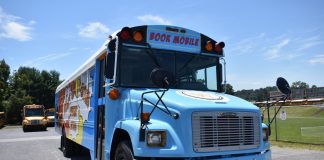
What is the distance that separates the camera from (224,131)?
182 inches

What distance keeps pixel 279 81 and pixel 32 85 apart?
195 ft

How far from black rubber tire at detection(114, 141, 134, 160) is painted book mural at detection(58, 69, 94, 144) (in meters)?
2.14

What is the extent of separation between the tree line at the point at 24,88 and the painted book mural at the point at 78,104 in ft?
151

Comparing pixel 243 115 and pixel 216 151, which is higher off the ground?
pixel 243 115

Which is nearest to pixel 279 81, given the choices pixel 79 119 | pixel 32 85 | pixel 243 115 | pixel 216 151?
pixel 243 115

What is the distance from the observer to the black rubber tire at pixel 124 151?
15.6 feet

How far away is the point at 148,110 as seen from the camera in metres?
4.98

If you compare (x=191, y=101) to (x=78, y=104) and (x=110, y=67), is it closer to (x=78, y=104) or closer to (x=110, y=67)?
(x=110, y=67)

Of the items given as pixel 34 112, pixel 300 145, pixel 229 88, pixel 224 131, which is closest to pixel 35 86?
pixel 34 112

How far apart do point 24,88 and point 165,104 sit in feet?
195

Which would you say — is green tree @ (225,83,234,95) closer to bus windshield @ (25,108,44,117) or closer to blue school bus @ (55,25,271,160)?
blue school bus @ (55,25,271,160)

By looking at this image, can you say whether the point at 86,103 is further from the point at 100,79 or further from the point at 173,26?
the point at 173,26

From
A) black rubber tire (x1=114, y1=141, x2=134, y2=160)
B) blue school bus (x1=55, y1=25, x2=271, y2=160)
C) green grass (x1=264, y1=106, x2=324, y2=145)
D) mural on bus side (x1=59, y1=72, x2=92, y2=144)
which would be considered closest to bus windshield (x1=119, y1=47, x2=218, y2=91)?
blue school bus (x1=55, y1=25, x2=271, y2=160)

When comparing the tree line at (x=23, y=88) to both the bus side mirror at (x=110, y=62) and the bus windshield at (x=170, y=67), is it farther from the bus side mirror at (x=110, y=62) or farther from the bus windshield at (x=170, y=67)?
the bus side mirror at (x=110, y=62)
